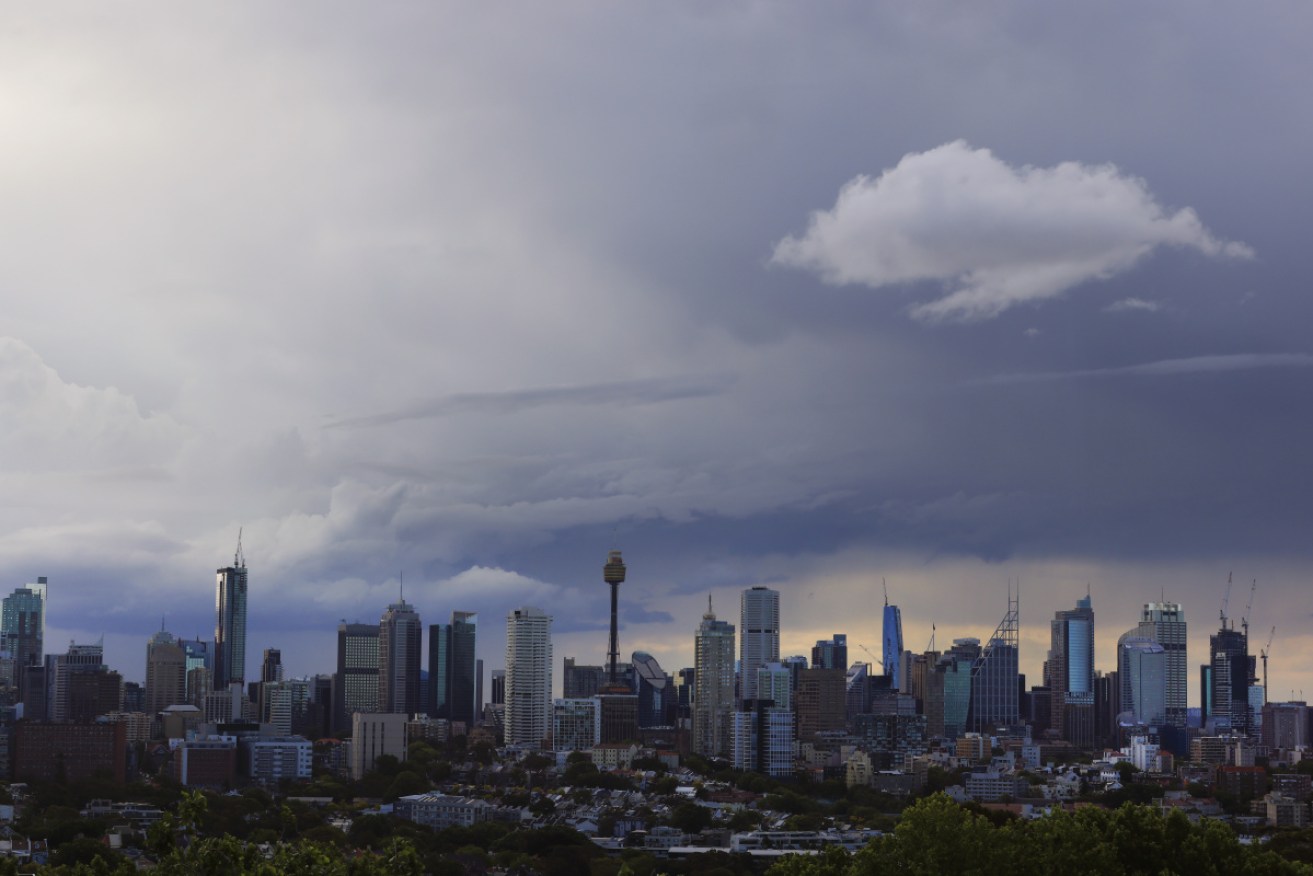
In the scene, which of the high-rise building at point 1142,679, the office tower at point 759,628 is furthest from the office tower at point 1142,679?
the office tower at point 759,628

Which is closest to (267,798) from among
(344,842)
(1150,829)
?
(344,842)

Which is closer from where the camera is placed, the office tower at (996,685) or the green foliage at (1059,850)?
the green foliage at (1059,850)

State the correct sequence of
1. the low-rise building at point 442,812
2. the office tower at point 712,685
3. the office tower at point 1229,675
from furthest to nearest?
the office tower at point 1229,675 < the office tower at point 712,685 < the low-rise building at point 442,812

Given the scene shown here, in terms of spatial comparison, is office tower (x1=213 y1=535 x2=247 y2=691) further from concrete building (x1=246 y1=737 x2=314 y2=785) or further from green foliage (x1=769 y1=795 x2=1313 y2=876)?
green foliage (x1=769 y1=795 x2=1313 y2=876)

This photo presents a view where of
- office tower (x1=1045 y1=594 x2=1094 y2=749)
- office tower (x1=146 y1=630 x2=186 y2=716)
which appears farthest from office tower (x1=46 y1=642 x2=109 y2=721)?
office tower (x1=1045 y1=594 x2=1094 y2=749)

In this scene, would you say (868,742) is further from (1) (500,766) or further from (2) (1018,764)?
(1) (500,766)

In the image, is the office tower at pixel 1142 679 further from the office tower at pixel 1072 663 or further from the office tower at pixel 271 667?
the office tower at pixel 271 667

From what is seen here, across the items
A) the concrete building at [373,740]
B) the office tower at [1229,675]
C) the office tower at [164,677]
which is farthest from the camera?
the office tower at [1229,675]
